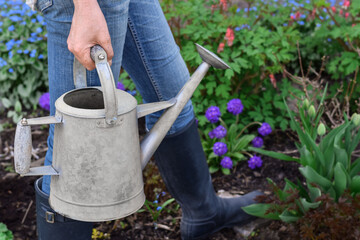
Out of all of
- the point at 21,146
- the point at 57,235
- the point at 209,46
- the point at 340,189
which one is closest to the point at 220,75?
the point at 209,46

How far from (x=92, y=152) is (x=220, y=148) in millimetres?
1375

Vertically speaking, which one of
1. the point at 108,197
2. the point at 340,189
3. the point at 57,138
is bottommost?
the point at 340,189

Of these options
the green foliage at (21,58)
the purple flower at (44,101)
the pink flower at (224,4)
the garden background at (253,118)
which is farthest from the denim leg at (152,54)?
the green foliage at (21,58)

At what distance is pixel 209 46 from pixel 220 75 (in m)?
0.19

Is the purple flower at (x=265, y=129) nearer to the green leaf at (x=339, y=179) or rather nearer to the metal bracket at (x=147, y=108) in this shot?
the green leaf at (x=339, y=179)

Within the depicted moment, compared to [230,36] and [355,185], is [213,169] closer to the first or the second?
[230,36]

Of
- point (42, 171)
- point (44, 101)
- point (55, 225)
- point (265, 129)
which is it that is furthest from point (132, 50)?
point (44, 101)

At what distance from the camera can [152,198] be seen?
7.76 ft

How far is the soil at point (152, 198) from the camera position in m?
2.17

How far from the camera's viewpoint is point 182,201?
1.98m

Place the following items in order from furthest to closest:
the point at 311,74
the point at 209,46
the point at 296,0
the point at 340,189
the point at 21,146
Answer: the point at 311,74 → the point at 296,0 → the point at 209,46 → the point at 340,189 → the point at 21,146

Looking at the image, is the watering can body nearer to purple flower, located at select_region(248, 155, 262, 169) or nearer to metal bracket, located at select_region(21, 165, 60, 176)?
metal bracket, located at select_region(21, 165, 60, 176)

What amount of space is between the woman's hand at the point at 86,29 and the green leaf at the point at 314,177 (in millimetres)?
1000

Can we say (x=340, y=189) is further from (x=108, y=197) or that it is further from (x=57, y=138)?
(x=57, y=138)
